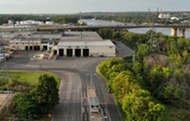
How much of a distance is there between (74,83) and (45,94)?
733 cm

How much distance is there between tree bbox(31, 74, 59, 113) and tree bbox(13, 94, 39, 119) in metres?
0.39

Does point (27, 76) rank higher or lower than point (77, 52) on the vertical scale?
lower

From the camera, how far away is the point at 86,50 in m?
33.8

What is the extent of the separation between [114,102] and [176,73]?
773 centimetres

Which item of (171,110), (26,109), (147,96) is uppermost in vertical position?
(147,96)

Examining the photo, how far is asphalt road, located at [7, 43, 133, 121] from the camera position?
50.2 ft

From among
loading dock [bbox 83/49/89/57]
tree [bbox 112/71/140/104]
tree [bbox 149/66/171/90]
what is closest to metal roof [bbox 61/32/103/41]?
loading dock [bbox 83/49/89/57]

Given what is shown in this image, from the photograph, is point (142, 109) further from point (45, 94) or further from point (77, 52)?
point (77, 52)

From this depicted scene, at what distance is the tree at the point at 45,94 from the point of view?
1426 cm

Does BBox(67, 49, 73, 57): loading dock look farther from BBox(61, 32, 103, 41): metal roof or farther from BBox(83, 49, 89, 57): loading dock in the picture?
BBox(61, 32, 103, 41): metal roof

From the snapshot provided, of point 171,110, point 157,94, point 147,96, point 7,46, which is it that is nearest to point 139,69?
point 157,94

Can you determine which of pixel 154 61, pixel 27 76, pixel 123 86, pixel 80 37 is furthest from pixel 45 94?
pixel 80 37

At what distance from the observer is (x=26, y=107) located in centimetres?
1371

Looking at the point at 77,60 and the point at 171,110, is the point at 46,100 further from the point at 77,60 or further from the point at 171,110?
the point at 77,60
